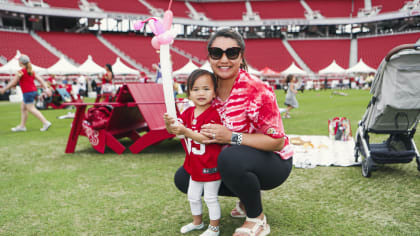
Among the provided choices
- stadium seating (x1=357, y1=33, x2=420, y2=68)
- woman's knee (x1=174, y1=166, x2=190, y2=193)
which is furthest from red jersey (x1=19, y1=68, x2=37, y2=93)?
stadium seating (x1=357, y1=33, x2=420, y2=68)

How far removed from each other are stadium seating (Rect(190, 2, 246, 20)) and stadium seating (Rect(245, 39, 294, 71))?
4950mm

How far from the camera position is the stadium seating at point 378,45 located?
3540cm

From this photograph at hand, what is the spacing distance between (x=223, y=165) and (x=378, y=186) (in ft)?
6.71

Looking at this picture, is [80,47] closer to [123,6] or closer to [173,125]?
[123,6]

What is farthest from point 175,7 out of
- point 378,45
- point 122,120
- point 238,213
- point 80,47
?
point 238,213

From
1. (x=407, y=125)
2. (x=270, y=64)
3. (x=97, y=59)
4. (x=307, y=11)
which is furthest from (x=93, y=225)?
(x=307, y=11)

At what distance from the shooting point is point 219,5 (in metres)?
46.7

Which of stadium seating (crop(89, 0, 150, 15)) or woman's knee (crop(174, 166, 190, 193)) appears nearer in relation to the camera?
woman's knee (crop(174, 166, 190, 193))

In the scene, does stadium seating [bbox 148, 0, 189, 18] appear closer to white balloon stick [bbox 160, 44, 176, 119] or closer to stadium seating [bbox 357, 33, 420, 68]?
stadium seating [bbox 357, 33, 420, 68]

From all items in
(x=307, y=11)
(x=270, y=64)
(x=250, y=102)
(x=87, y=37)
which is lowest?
(x=250, y=102)

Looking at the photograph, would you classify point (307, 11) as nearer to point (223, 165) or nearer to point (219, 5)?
point (219, 5)

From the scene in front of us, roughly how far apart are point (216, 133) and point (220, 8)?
155 feet

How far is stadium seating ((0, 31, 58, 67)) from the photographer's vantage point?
27.3 m

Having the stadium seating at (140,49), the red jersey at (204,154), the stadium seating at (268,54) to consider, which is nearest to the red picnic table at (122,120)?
the red jersey at (204,154)
